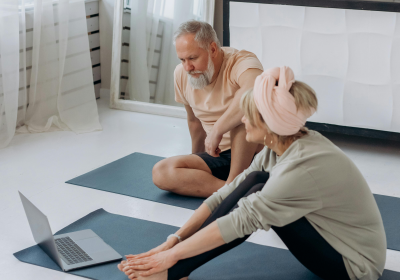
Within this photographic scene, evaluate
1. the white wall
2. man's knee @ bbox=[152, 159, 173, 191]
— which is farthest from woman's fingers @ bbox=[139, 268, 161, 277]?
the white wall

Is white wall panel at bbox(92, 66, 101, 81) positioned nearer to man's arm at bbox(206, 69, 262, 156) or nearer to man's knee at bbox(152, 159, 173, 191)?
man's knee at bbox(152, 159, 173, 191)

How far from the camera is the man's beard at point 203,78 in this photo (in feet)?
8.25

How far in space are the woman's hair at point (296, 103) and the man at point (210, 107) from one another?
85 centimetres

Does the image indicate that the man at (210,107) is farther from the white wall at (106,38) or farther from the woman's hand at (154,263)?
the white wall at (106,38)

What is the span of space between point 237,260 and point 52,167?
1565 millimetres

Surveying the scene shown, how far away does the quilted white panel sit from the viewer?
3467mm

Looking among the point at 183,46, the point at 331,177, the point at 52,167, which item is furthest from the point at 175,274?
the point at 52,167

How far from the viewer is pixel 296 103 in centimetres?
155

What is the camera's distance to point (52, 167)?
3.15 m

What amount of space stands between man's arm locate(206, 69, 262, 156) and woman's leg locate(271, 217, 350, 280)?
93 centimetres

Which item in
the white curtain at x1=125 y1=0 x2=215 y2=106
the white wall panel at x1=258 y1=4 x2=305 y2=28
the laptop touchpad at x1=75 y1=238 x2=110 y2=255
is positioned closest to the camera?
the laptop touchpad at x1=75 y1=238 x2=110 y2=255

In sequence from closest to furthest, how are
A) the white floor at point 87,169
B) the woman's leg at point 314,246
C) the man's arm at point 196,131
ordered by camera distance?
the woman's leg at point 314,246 < the white floor at point 87,169 < the man's arm at point 196,131

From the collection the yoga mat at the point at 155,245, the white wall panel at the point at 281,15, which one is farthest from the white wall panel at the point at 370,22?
the yoga mat at the point at 155,245

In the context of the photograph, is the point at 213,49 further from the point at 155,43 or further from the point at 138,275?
the point at 155,43
